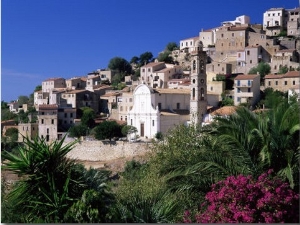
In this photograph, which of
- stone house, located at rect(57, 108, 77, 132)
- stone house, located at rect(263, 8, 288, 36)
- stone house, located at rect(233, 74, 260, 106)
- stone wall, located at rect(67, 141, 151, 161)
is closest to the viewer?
stone wall, located at rect(67, 141, 151, 161)

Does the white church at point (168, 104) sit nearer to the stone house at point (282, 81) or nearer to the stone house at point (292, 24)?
the stone house at point (282, 81)

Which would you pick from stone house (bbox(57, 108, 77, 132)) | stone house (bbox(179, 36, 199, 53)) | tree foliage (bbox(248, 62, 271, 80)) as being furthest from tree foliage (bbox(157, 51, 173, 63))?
stone house (bbox(57, 108, 77, 132))

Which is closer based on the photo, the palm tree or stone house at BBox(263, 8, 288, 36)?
the palm tree

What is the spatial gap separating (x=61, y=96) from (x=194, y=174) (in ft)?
152

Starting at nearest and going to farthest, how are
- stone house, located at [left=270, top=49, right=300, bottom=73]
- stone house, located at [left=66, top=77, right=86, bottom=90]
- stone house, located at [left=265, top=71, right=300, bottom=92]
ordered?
stone house, located at [left=265, top=71, right=300, bottom=92] < stone house, located at [left=270, top=49, right=300, bottom=73] < stone house, located at [left=66, top=77, right=86, bottom=90]

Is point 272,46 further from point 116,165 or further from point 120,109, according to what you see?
point 116,165

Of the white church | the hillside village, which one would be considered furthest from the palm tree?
the white church

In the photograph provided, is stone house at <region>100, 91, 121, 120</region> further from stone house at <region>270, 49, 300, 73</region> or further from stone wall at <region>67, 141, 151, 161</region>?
stone house at <region>270, 49, 300, 73</region>

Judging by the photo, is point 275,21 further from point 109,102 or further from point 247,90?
point 247,90

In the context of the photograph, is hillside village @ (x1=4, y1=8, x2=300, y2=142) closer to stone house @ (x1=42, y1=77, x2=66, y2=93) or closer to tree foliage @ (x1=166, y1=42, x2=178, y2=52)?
stone house @ (x1=42, y1=77, x2=66, y2=93)

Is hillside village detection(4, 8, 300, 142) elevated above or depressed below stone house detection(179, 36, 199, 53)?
below

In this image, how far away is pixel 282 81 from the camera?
41.5 meters

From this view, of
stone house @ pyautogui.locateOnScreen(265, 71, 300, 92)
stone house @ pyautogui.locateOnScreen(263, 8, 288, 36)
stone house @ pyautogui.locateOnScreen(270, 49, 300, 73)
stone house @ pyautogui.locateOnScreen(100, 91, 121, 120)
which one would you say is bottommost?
stone house @ pyautogui.locateOnScreen(100, 91, 121, 120)

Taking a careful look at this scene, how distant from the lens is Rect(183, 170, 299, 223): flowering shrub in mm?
5449
